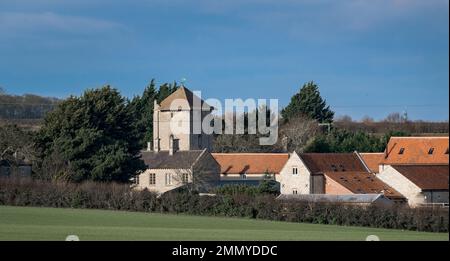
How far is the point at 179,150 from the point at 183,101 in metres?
13.2

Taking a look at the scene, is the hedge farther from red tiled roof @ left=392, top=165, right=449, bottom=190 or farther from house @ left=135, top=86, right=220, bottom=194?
red tiled roof @ left=392, top=165, right=449, bottom=190

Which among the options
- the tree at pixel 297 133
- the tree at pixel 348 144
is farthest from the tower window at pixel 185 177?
the tree at pixel 297 133

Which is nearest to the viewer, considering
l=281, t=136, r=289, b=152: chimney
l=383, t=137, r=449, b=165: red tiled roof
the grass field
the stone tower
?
the grass field

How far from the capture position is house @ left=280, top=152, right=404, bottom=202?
267 ft

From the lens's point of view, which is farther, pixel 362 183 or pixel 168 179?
pixel 168 179

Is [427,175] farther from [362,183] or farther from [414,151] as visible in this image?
[414,151]

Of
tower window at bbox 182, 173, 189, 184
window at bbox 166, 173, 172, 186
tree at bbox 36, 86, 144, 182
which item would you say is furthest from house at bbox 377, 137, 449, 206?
tree at bbox 36, 86, 144, 182

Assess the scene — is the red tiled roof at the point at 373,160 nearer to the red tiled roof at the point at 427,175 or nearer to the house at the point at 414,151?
the house at the point at 414,151

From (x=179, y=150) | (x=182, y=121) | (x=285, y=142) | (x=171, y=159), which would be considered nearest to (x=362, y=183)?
(x=171, y=159)

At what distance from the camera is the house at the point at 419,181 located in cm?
7869

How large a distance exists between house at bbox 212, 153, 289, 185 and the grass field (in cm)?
4553

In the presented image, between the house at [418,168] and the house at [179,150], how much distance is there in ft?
48.9

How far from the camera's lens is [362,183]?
82.4 meters
